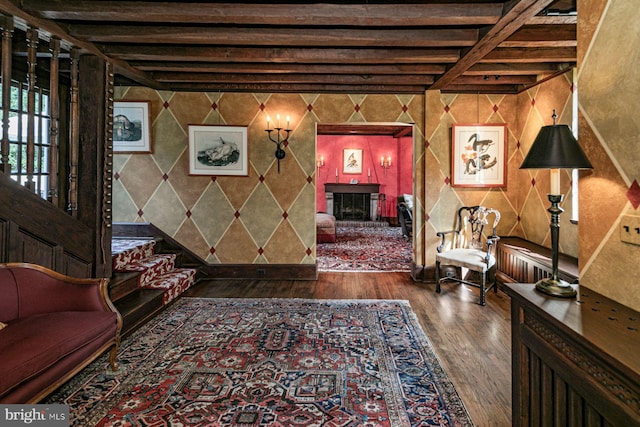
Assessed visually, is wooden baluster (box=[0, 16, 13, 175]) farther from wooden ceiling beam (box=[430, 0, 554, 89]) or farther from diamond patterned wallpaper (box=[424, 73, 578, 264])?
diamond patterned wallpaper (box=[424, 73, 578, 264])

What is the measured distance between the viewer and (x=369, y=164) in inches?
408

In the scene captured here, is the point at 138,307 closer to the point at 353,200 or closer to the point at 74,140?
the point at 74,140

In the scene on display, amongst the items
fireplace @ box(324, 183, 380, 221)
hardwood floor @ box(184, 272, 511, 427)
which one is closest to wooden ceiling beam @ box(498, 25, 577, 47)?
hardwood floor @ box(184, 272, 511, 427)

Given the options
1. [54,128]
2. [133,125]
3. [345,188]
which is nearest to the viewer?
[54,128]

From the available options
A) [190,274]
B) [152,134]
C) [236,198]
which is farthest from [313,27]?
[190,274]

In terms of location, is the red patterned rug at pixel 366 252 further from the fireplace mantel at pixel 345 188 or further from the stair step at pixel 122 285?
the stair step at pixel 122 285

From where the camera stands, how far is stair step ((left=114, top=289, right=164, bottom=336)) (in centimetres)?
297

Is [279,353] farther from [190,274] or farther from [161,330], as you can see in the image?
[190,274]

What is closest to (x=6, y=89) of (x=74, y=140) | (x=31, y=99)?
(x=31, y=99)

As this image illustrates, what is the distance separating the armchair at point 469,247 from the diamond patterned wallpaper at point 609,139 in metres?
2.36

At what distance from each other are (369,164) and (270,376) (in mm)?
8629

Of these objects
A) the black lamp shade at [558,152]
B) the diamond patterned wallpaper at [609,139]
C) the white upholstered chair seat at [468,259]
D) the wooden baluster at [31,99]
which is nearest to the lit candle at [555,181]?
the white upholstered chair seat at [468,259]

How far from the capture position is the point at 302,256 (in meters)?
4.74

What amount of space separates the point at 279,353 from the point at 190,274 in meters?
2.16
